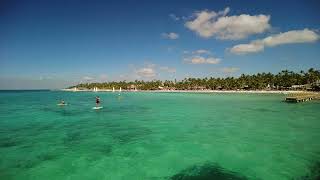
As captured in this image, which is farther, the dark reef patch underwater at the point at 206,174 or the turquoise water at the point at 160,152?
the turquoise water at the point at 160,152

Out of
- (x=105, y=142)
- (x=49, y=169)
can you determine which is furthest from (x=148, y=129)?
(x=49, y=169)

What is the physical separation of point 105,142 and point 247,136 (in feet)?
43.4

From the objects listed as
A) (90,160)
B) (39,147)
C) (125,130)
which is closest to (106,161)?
(90,160)

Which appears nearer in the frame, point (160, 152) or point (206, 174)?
point (206, 174)

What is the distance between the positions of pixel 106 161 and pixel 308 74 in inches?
5991

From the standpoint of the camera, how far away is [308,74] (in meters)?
143

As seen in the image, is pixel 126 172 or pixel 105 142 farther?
pixel 105 142

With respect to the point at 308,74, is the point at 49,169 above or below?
below

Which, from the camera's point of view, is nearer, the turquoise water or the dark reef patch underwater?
the dark reef patch underwater

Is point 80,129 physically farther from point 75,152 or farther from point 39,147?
point 75,152

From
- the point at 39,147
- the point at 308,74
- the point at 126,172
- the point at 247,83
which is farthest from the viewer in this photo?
the point at 247,83

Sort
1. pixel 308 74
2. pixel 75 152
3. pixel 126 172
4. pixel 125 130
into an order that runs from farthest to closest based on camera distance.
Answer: pixel 308 74 < pixel 125 130 < pixel 75 152 < pixel 126 172

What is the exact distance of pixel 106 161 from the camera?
17062mm

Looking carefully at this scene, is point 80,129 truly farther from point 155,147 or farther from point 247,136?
point 247,136
